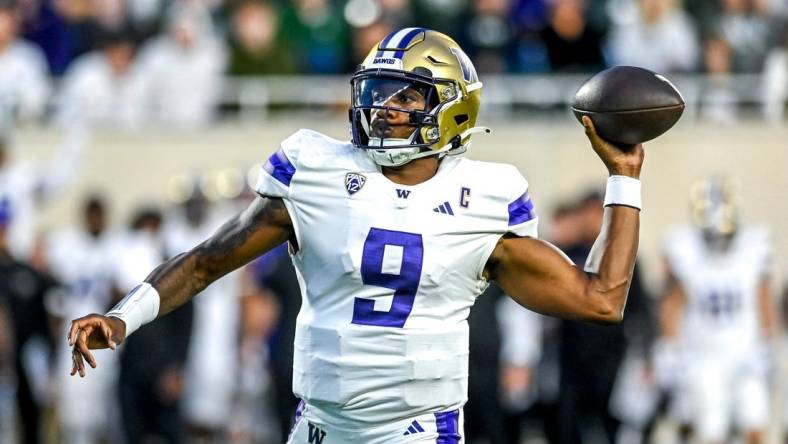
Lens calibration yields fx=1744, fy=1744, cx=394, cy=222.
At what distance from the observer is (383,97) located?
16.2 ft

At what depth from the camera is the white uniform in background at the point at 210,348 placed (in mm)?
10680

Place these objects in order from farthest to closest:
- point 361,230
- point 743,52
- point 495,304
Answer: point 743,52, point 495,304, point 361,230

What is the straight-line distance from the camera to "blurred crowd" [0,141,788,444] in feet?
33.0

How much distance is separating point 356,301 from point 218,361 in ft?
19.7

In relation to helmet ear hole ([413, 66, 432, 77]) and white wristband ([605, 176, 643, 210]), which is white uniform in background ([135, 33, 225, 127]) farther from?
white wristband ([605, 176, 643, 210])

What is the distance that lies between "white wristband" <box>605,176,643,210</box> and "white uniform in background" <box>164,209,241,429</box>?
599cm

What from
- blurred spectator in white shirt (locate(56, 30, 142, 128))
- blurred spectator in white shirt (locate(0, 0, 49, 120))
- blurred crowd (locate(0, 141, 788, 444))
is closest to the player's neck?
blurred crowd (locate(0, 141, 788, 444))

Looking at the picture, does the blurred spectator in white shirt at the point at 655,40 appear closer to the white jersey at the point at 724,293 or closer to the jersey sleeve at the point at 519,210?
the white jersey at the point at 724,293

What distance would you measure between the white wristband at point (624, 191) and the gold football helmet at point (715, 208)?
5894mm

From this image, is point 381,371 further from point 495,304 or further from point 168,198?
point 168,198

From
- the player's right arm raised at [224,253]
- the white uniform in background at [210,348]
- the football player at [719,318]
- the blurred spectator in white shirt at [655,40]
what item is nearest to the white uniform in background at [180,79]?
the white uniform in background at [210,348]

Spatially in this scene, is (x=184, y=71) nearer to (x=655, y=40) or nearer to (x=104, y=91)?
(x=104, y=91)

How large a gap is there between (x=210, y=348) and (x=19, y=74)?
3438 millimetres

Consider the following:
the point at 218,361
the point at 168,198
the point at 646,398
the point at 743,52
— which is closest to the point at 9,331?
A: the point at 218,361
